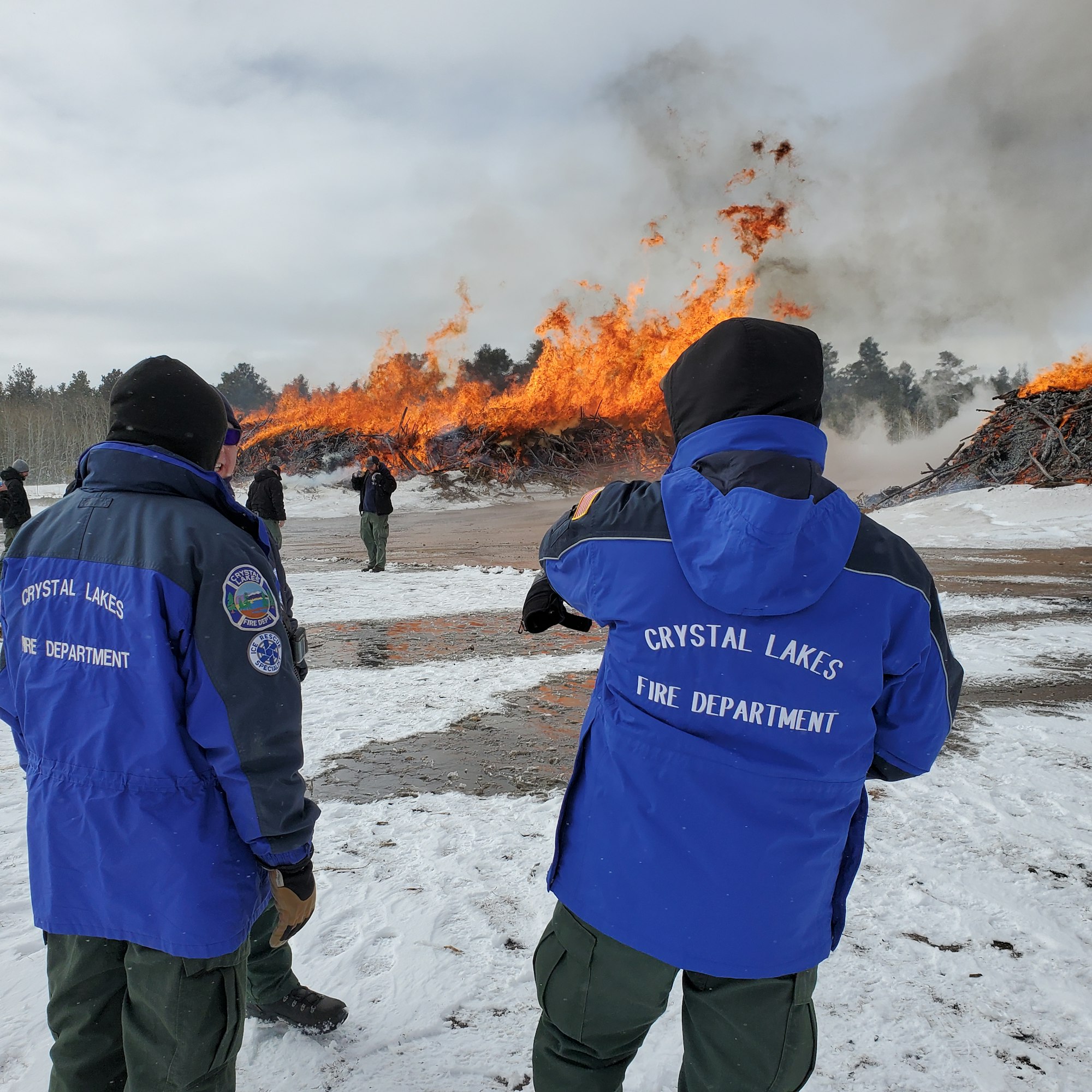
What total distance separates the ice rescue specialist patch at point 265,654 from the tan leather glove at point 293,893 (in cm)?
44

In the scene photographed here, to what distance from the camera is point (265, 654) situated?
162 centimetres

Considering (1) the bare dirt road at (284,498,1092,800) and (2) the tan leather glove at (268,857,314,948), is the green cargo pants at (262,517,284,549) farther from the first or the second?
(2) the tan leather glove at (268,857,314,948)

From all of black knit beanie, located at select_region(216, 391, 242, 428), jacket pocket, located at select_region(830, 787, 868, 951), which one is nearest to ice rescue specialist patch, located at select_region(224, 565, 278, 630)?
black knit beanie, located at select_region(216, 391, 242, 428)

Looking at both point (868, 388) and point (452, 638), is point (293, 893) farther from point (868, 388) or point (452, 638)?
point (868, 388)

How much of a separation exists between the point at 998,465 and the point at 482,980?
78.2 ft

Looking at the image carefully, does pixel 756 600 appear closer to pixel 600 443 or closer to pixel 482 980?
pixel 482 980

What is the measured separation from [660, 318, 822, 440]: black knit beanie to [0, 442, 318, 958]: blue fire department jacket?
3.48ft

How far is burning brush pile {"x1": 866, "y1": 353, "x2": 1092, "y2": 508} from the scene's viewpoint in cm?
2003

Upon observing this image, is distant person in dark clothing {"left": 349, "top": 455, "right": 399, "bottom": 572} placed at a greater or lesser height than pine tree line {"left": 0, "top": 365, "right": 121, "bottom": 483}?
lesser

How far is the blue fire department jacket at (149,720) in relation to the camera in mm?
1523

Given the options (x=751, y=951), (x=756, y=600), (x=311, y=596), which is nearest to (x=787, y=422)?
(x=756, y=600)

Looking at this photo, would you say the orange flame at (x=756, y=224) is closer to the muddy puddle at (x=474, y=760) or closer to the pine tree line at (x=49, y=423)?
the muddy puddle at (x=474, y=760)

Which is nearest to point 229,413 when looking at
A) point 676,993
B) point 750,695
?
point 750,695

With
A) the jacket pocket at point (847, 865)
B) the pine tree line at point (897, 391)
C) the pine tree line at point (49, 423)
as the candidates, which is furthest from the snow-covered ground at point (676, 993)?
the pine tree line at point (49, 423)
